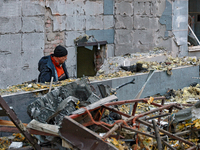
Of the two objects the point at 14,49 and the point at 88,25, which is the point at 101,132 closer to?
the point at 14,49

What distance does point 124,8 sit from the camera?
10.1 m

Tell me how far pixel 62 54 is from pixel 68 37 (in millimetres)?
3310

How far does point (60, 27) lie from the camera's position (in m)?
8.48

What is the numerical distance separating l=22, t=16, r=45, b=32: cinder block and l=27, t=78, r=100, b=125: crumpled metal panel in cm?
356

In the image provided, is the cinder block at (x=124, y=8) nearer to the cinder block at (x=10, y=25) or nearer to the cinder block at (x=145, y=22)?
the cinder block at (x=145, y=22)

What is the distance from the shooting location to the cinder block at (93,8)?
907 centimetres

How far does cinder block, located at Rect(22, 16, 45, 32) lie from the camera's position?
767 centimetres

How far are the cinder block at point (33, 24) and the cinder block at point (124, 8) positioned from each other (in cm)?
297

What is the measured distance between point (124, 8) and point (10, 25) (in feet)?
13.9

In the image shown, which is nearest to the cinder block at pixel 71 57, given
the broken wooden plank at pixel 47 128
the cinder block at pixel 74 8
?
the cinder block at pixel 74 8

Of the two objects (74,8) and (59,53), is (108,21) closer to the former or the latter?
(74,8)

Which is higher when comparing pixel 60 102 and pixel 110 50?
pixel 110 50

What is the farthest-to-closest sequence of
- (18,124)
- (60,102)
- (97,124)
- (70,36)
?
(70,36) → (60,102) → (97,124) → (18,124)

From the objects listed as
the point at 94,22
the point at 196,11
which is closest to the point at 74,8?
the point at 94,22
